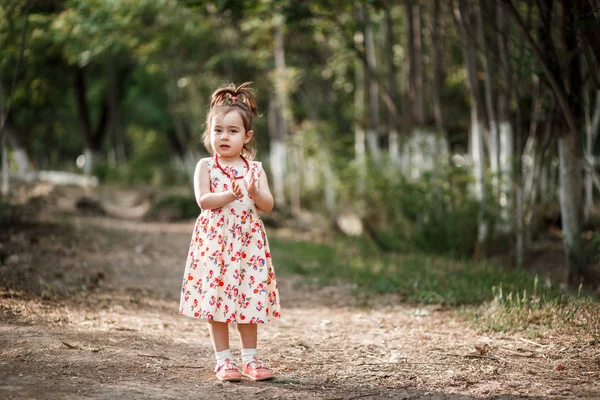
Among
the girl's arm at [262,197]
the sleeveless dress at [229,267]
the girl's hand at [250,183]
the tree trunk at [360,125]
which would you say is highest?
the tree trunk at [360,125]

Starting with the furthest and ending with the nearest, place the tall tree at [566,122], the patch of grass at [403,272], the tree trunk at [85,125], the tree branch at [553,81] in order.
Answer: the tree trunk at [85,125] < the patch of grass at [403,272] < the tall tree at [566,122] < the tree branch at [553,81]

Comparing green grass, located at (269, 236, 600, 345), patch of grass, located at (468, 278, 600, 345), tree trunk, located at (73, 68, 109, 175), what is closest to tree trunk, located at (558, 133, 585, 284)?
green grass, located at (269, 236, 600, 345)

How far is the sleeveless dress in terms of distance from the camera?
387cm

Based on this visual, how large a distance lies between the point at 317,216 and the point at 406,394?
1395 centimetres

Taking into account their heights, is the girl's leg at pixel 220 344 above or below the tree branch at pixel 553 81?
below

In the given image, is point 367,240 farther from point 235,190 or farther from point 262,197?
point 235,190

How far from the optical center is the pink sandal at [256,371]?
389 centimetres

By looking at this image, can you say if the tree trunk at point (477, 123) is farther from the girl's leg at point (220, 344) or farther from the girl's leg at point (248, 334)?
the girl's leg at point (220, 344)

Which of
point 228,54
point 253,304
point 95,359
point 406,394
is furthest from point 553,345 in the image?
point 228,54

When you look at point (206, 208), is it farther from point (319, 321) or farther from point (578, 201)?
point (578, 201)

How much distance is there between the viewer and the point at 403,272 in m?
7.74

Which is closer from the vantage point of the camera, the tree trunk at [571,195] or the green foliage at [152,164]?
the tree trunk at [571,195]

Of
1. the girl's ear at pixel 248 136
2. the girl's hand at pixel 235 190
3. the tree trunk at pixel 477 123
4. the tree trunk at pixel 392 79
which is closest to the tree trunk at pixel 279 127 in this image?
the tree trunk at pixel 392 79

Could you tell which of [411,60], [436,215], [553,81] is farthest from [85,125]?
[553,81]
